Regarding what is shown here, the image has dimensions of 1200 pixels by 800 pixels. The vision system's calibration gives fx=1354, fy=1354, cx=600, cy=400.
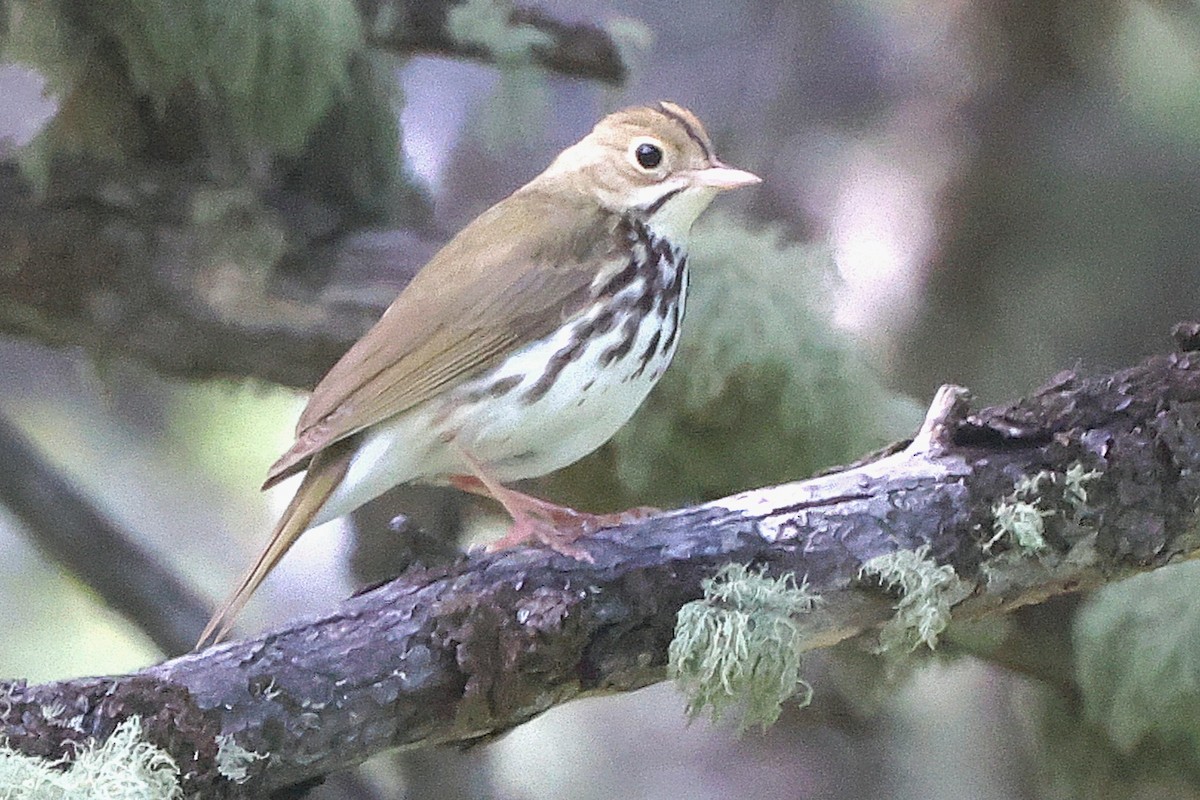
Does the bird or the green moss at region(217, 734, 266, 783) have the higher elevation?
the bird

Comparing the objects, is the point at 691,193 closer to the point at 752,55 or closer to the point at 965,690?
the point at 752,55

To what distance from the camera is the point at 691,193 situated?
1.56 metres

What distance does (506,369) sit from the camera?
4.69 feet

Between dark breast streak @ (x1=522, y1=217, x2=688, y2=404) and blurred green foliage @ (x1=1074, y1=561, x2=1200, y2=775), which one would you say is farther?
blurred green foliage @ (x1=1074, y1=561, x2=1200, y2=775)

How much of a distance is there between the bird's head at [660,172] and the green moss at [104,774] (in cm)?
80

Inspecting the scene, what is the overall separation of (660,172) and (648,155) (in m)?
0.02

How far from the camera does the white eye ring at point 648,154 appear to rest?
1560 millimetres

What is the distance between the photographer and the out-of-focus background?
2039mm

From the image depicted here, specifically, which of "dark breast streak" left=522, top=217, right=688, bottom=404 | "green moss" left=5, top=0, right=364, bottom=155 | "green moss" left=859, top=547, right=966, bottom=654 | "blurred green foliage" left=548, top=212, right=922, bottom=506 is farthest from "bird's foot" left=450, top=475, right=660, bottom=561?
"green moss" left=5, top=0, right=364, bottom=155

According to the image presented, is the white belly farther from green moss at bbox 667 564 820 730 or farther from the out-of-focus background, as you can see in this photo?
the out-of-focus background

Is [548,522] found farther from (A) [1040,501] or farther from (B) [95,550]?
(B) [95,550]

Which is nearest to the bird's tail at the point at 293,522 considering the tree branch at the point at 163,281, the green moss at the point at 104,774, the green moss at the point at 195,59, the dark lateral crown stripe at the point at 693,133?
the green moss at the point at 104,774

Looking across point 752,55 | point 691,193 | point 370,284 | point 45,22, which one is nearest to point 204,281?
point 370,284

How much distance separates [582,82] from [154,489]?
131 centimetres
